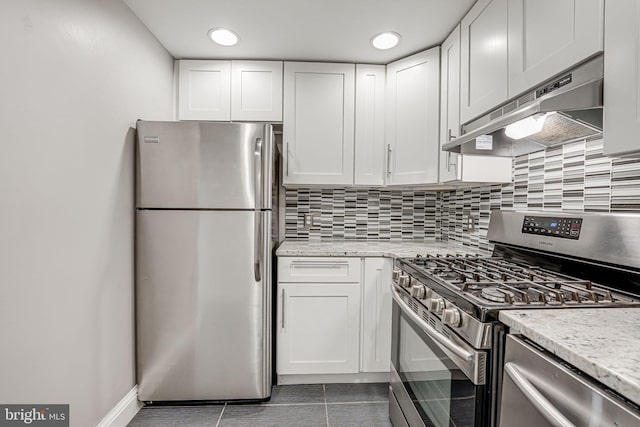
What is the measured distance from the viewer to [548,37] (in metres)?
1.09

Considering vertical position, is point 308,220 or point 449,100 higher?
point 449,100

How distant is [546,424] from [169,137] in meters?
1.91

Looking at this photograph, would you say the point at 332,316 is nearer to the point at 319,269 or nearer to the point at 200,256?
the point at 319,269

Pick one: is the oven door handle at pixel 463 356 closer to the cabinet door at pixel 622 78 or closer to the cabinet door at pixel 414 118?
the cabinet door at pixel 622 78

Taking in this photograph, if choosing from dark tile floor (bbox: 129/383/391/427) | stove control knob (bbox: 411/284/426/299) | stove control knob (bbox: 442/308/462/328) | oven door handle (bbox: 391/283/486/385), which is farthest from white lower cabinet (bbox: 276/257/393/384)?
stove control knob (bbox: 442/308/462/328)

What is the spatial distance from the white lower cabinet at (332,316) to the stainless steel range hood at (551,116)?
90cm

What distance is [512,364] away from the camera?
76 cm

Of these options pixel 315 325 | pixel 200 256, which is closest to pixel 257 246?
pixel 200 256

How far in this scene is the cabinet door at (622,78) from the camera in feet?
2.55

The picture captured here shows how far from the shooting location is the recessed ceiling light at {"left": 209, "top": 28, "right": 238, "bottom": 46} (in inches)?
74.7

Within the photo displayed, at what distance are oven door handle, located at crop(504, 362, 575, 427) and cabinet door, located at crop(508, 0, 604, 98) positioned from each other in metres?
0.90

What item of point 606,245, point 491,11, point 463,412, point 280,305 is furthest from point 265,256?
point 491,11

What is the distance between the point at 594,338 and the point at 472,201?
161 cm

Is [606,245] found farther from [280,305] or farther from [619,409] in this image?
[280,305]
